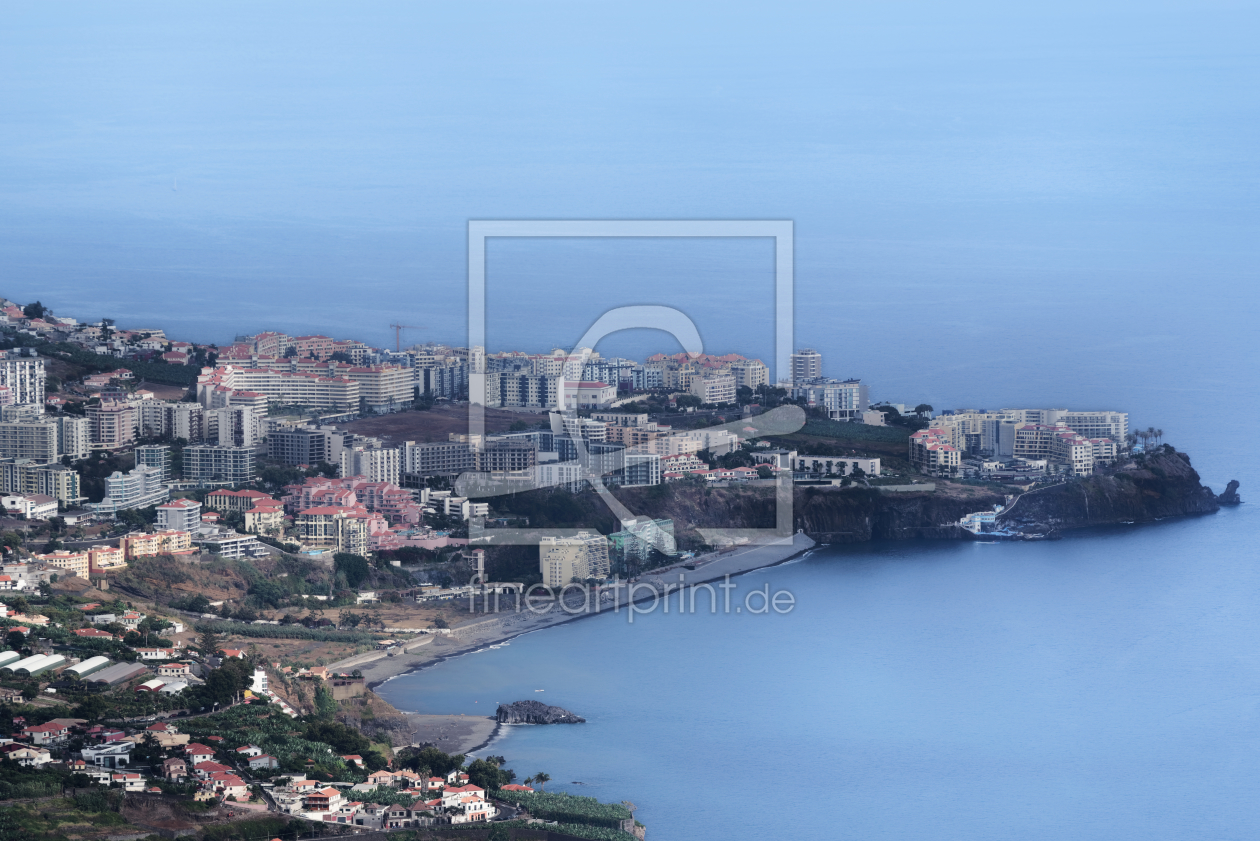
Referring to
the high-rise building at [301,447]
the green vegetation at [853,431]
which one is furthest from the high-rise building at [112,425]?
the green vegetation at [853,431]

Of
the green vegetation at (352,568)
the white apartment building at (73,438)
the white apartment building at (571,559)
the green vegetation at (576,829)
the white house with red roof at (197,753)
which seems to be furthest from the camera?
the white apartment building at (73,438)

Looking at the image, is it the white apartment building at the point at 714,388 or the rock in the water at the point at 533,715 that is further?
the white apartment building at the point at 714,388

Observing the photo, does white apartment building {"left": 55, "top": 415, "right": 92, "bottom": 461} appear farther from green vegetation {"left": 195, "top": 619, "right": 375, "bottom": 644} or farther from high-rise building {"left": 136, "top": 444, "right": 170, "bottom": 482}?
green vegetation {"left": 195, "top": 619, "right": 375, "bottom": 644}

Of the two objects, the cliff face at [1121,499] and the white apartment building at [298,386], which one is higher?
the white apartment building at [298,386]

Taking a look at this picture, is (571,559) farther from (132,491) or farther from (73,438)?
(73,438)

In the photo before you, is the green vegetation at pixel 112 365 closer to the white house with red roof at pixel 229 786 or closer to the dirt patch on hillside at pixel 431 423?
the dirt patch on hillside at pixel 431 423

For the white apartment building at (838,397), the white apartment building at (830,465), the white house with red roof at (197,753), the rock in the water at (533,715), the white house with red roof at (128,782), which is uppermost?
the white apartment building at (838,397)

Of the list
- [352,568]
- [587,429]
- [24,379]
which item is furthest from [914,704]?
[24,379]
